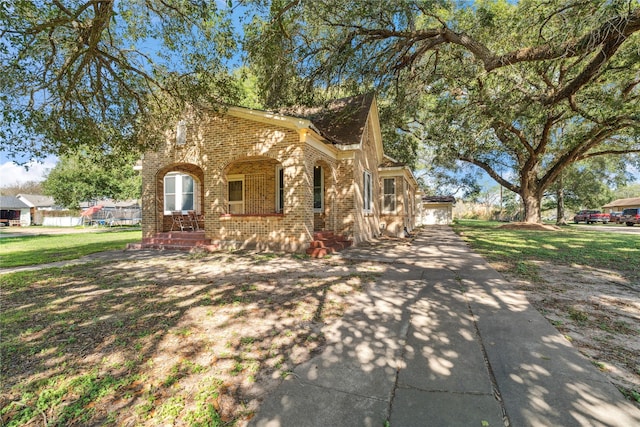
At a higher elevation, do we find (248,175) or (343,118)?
(343,118)

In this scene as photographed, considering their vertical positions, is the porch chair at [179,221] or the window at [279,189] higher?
the window at [279,189]

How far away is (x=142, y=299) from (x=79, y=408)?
8.94 ft

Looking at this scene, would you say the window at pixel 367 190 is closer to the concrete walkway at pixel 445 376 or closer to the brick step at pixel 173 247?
the brick step at pixel 173 247

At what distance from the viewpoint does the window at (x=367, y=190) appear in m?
12.7

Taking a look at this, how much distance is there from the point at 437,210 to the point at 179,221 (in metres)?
31.4

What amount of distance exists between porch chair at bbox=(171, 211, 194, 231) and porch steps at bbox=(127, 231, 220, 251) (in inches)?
46.0

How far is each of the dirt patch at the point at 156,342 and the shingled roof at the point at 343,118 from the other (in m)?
6.85

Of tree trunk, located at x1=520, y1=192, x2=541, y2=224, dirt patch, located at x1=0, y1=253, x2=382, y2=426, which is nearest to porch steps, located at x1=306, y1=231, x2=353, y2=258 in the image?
dirt patch, located at x1=0, y1=253, x2=382, y2=426

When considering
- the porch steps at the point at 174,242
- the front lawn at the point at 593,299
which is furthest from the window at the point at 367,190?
the porch steps at the point at 174,242

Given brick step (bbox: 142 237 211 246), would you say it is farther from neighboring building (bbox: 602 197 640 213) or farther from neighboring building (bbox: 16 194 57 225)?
neighboring building (bbox: 602 197 640 213)

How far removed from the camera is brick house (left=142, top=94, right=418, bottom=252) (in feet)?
31.0

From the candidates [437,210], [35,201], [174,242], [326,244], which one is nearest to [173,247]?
[174,242]

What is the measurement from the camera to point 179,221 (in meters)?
12.5

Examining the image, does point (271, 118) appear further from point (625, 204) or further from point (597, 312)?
point (625, 204)
